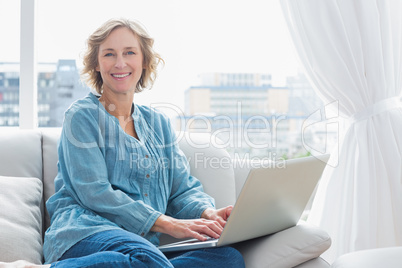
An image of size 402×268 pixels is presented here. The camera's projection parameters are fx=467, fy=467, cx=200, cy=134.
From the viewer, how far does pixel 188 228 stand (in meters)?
1.65

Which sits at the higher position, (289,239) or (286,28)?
(286,28)

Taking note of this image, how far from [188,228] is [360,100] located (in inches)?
50.3

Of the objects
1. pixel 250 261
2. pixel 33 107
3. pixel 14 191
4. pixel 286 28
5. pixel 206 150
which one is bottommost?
pixel 250 261

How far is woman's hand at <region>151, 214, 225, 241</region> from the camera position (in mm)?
1640

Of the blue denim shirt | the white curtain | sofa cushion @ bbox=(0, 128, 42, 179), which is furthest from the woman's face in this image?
the white curtain

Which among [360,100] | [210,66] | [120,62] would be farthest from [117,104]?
[360,100]

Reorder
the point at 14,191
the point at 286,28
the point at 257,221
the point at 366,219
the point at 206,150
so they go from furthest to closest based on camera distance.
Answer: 1. the point at 286,28
2. the point at 366,219
3. the point at 206,150
4. the point at 14,191
5. the point at 257,221

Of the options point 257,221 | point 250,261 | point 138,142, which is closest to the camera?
point 257,221

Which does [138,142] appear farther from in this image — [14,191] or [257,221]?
[257,221]

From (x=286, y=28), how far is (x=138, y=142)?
44.8 inches

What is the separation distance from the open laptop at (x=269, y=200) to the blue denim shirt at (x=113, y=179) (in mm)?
254

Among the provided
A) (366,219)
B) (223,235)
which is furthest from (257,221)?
(366,219)

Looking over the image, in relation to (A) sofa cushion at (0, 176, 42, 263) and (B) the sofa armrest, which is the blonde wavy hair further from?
(B) the sofa armrest

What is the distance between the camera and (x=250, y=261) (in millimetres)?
1650
